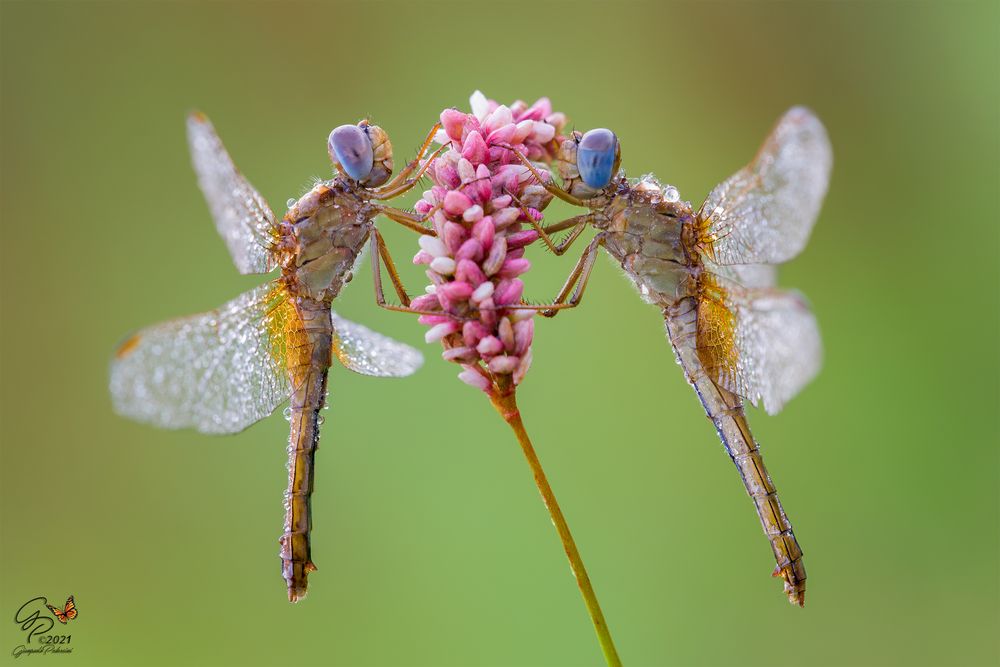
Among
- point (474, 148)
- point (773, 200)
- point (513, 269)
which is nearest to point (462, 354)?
point (513, 269)

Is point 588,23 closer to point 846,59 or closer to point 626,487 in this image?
point 846,59

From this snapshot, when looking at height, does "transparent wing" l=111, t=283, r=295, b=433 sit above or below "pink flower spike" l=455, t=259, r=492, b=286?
above

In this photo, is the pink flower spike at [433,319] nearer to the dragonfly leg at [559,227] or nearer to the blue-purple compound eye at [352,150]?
the dragonfly leg at [559,227]

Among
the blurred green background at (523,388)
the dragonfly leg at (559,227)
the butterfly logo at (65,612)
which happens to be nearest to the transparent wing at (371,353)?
the dragonfly leg at (559,227)

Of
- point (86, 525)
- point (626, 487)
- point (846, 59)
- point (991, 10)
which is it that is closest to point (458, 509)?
point (626, 487)

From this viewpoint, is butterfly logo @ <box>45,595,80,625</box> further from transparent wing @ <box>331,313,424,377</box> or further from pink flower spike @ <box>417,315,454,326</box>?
pink flower spike @ <box>417,315,454,326</box>

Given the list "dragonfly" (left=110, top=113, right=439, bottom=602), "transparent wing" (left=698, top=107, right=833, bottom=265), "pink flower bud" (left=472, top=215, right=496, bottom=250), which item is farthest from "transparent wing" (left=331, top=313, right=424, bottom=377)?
"transparent wing" (left=698, top=107, right=833, bottom=265)
